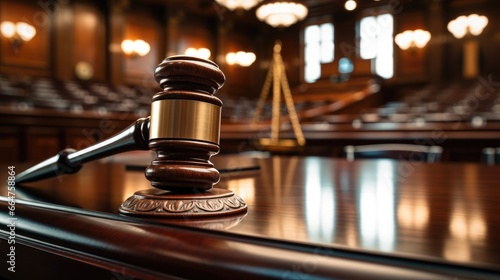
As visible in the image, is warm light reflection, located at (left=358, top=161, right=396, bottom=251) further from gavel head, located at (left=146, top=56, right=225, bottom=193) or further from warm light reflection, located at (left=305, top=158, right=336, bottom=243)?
gavel head, located at (left=146, top=56, right=225, bottom=193)

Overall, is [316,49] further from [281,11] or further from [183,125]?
[183,125]

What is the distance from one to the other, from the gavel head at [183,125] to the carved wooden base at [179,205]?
14 millimetres

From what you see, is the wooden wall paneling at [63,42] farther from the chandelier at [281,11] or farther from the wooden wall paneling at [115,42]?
the chandelier at [281,11]

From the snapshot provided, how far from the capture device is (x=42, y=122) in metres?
2.95

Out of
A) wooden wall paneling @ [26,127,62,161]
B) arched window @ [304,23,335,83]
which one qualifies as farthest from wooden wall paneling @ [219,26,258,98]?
wooden wall paneling @ [26,127,62,161]

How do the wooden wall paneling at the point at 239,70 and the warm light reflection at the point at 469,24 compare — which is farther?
the wooden wall paneling at the point at 239,70

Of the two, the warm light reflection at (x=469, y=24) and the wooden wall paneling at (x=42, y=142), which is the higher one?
the warm light reflection at (x=469, y=24)

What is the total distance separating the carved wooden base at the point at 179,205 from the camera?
306 millimetres

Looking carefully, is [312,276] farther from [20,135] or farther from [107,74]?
[107,74]

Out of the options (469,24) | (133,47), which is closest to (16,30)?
(133,47)

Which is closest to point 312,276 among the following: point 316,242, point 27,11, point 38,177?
point 316,242

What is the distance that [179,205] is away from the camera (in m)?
0.31

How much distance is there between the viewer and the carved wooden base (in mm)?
306

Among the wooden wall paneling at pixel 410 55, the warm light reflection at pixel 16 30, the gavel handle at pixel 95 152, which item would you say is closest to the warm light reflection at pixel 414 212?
the gavel handle at pixel 95 152
